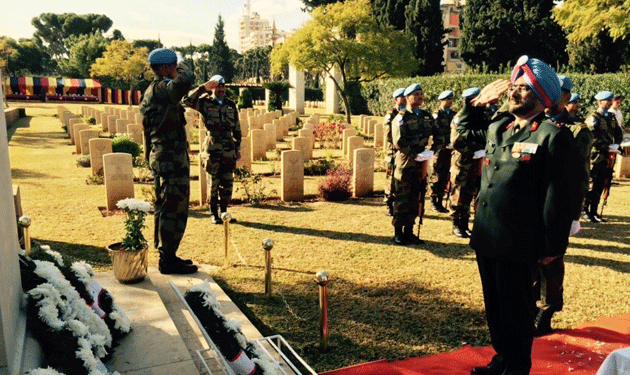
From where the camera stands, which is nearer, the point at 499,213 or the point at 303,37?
the point at 499,213

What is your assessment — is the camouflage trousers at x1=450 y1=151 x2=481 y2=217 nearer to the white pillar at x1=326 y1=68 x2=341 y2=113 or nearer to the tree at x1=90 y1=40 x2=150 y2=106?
the white pillar at x1=326 y1=68 x2=341 y2=113

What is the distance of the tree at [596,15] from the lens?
17172 millimetres

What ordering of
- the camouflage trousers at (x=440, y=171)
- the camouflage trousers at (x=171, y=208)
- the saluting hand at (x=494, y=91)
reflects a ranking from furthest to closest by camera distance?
the camouflage trousers at (x=440, y=171)
the camouflage trousers at (x=171, y=208)
the saluting hand at (x=494, y=91)

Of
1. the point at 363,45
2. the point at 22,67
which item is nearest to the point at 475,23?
the point at 363,45

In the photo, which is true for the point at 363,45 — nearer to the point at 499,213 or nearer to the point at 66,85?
the point at 499,213

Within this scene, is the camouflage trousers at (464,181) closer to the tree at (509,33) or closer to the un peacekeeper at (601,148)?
the un peacekeeper at (601,148)

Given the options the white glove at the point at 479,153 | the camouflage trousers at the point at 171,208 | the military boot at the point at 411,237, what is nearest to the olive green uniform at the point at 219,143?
the camouflage trousers at the point at 171,208

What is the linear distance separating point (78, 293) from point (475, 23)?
39034 mm

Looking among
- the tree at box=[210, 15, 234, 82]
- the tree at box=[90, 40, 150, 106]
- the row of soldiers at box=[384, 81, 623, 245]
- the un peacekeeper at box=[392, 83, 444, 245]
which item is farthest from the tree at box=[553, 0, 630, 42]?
the tree at box=[210, 15, 234, 82]

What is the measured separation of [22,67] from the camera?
68.1 meters

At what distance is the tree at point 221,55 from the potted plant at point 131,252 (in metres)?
76.0

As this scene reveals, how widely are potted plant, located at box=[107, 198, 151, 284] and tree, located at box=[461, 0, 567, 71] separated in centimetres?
3381

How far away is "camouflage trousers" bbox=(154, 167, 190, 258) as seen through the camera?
5.15m

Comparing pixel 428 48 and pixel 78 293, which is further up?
pixel 428 48
